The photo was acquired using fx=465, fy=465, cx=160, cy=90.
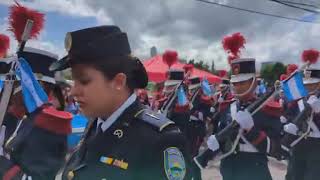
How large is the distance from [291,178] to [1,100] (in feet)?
14.5

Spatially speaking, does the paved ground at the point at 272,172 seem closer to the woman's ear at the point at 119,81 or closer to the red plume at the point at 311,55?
the red plume at the point at 311,55

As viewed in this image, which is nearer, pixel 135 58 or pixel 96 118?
pixel 135 58

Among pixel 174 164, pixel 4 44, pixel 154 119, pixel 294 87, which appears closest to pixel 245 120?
pixel 294 87

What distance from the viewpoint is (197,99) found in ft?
32.0

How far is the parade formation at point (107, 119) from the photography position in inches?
69.8

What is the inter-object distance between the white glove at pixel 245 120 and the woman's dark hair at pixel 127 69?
2493 millimetres

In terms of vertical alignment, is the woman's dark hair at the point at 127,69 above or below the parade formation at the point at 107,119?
above

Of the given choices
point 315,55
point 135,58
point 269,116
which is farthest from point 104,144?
point 315,55

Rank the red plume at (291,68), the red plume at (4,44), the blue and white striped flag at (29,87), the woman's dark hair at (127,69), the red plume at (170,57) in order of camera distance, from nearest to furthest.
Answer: the woman's dark hair at (127,69)
the blue and white striped flag at (29,87)
the red plume at (4,44)
the red plume at (291,68)
the red plume at (170,57)

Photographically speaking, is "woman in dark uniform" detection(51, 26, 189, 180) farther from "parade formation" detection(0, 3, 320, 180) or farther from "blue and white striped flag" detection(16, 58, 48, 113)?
"blue and white striped flag" detection(16, 58, 48, 113)

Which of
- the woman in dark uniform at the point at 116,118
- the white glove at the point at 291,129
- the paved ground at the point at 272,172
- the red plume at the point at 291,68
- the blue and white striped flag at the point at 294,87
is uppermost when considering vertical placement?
the woman in dark uniform at the point at 116,118

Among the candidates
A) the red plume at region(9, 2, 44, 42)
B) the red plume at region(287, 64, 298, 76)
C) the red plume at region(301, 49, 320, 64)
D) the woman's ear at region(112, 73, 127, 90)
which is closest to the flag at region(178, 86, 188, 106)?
the red plume at region(287, 64, 298, 76)

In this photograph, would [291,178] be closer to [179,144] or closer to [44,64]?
[44,64]

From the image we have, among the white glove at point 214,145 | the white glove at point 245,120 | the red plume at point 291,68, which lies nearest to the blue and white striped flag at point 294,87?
the white glove at point 245,120
